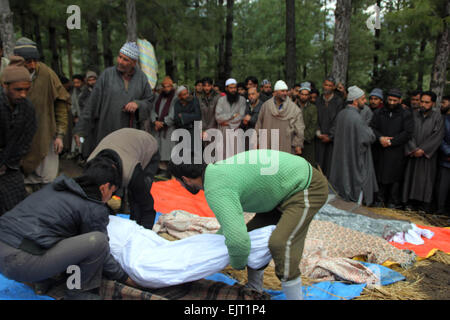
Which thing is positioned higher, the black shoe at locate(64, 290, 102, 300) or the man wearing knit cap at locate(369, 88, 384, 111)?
the man wearing knit cap at locate(369, 88, 384, 111)

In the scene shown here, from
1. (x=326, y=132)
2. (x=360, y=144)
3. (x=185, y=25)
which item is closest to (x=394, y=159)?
(x=360, y=144)

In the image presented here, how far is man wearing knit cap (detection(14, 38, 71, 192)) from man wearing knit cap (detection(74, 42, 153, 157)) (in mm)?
223

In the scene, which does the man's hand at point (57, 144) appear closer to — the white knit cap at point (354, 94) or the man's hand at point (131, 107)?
the man's hand at point (131, 107)

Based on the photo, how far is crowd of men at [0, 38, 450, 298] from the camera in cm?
214

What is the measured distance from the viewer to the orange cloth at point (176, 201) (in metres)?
4.57

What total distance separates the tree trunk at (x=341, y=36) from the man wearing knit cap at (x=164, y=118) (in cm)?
301

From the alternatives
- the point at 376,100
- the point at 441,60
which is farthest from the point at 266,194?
the point at 441,60

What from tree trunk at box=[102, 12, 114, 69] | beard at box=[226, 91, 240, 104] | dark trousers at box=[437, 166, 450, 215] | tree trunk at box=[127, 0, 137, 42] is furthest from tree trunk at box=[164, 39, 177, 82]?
dark trousers at box=[437, 166, 450, 215]

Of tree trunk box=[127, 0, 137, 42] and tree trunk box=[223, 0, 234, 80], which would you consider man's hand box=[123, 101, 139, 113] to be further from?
tree trunk box=[223, 0, 234, 80]

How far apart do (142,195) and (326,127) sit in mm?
3803

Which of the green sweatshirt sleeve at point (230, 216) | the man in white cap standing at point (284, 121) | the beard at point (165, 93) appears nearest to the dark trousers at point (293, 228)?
the green sweatshirt sleeve at point (230, 216)

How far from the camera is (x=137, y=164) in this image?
9.16 ft

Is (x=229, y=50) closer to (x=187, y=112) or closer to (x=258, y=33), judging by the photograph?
(x=187, y=112)

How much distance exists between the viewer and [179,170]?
2.20 meters
